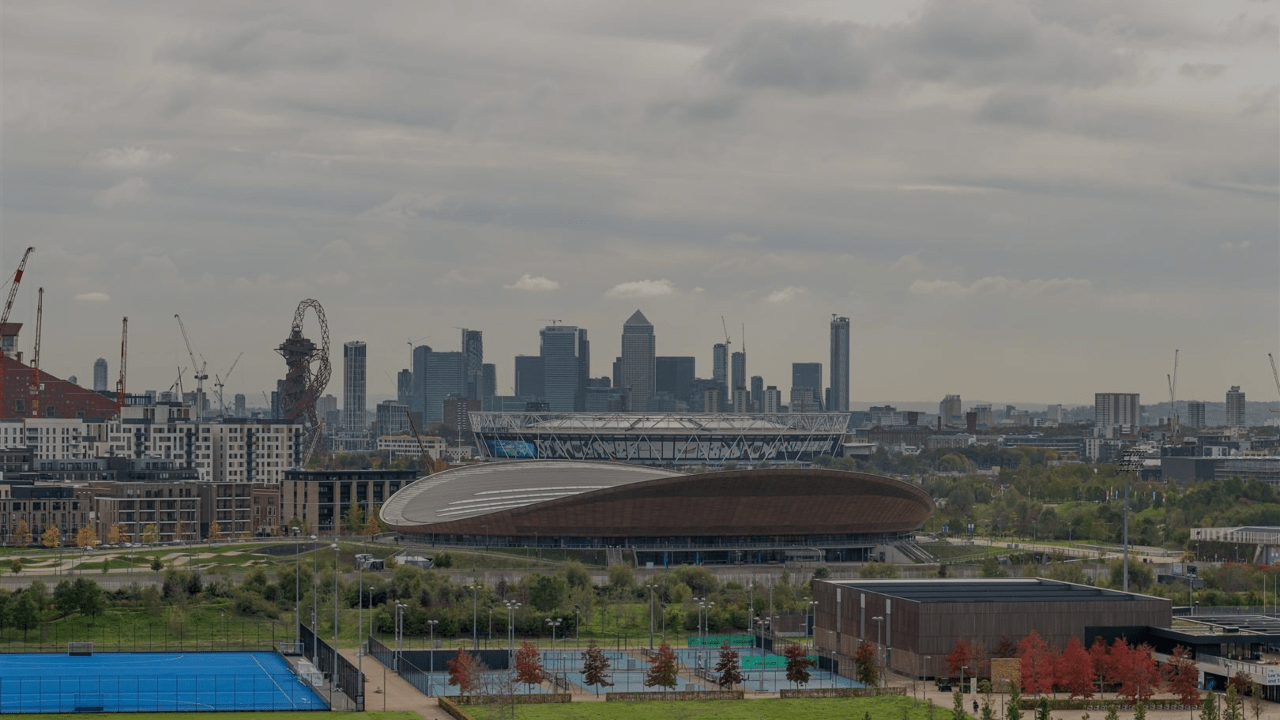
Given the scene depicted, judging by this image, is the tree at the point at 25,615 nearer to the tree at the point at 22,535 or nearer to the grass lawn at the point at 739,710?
the grass lawn at the point at 739,710

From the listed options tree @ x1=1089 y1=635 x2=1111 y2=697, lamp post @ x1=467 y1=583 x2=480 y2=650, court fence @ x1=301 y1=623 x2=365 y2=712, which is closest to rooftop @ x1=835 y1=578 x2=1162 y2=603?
tree @ x1=1089 y1=635 x2=1111 y2=697

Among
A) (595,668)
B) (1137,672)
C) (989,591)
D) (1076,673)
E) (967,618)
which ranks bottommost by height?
(595,668)

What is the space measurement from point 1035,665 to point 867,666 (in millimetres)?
7052

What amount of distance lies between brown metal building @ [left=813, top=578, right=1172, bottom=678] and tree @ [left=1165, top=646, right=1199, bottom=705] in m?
5.40

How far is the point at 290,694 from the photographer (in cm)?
8350

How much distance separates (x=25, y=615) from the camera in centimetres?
10425

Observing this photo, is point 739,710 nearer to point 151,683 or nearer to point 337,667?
point 337,667

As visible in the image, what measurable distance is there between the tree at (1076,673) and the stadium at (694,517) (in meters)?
62.3

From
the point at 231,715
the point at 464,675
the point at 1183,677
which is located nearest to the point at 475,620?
the point at 464,675

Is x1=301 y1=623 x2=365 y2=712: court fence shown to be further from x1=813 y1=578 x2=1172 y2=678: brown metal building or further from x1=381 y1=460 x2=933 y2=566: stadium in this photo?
x1=381 y1=460 x2=933 y2=566: stadium

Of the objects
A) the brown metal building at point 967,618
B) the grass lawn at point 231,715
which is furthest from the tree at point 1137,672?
the grass lawn at point 231,715

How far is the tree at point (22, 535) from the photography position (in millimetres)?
159375

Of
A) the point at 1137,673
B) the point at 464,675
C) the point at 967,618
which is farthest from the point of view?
the point at 967,618

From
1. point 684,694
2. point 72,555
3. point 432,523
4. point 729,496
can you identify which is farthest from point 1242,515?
point 684,694
